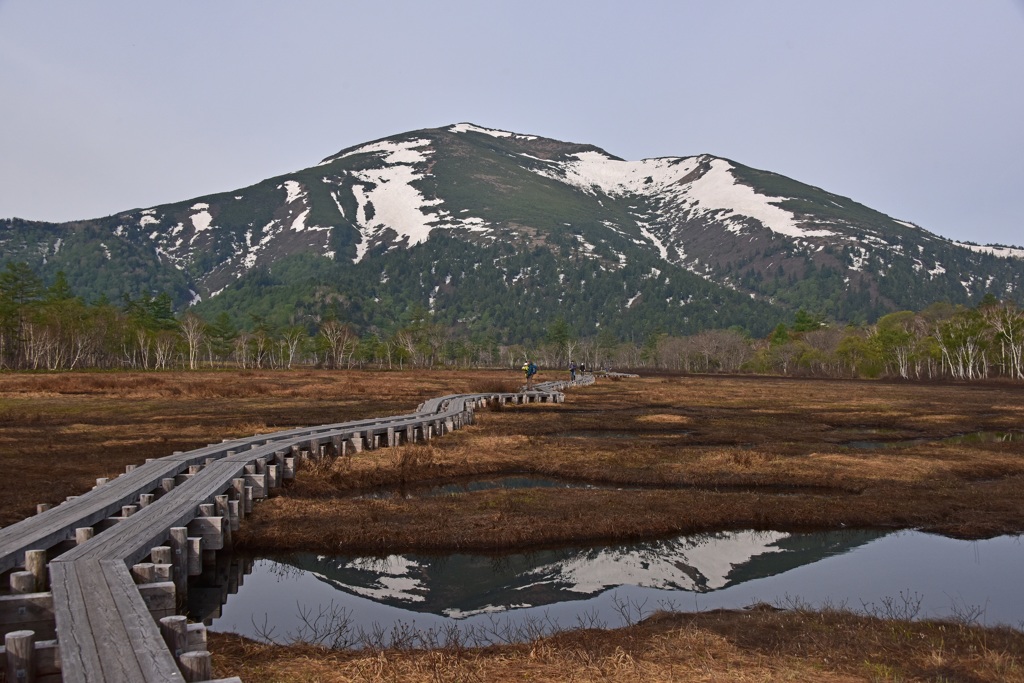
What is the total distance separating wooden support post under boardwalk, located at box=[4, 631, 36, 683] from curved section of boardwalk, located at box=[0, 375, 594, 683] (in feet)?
Result: 0.06

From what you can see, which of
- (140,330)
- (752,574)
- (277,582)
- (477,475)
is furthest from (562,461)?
(140,330)

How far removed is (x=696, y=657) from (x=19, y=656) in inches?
313

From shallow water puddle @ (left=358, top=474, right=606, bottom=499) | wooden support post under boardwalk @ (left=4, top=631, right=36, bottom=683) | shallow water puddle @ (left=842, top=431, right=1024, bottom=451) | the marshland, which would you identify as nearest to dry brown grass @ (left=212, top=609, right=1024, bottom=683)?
the marshland

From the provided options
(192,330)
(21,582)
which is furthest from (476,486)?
(192,330)

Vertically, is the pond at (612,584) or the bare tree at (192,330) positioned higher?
the bare tree at (192,330)

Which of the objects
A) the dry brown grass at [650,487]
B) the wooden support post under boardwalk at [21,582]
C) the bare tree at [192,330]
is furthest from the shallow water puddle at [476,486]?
the bare tree at [192,330]

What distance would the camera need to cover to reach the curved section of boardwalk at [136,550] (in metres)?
7.24

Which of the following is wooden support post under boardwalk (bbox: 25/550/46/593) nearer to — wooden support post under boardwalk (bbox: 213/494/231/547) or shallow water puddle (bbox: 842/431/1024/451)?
wooden support post under boardwalk (bbox: 213/494/231/547)

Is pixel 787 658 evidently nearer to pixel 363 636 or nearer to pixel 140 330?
pixel 363 636

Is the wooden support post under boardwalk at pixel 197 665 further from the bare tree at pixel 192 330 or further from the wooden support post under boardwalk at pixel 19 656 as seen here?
the bare tree at pixel 192 330

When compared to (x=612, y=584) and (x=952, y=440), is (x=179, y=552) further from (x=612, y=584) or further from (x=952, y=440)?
(x=952, y=440)

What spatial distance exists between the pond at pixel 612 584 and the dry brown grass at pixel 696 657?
131 cm

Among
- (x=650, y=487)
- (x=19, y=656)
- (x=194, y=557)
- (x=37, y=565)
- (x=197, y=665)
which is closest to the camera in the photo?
(x=197, y=665)

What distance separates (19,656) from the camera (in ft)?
23.5
